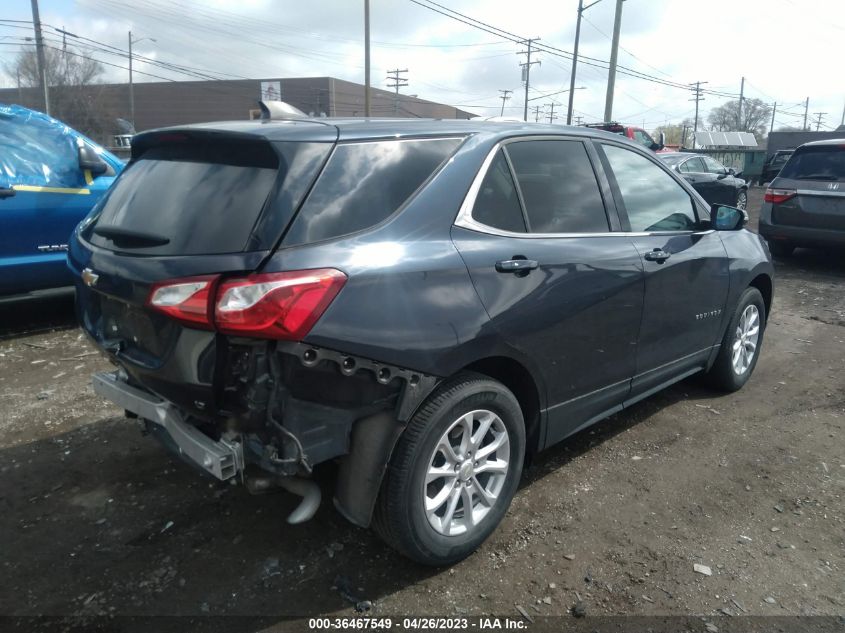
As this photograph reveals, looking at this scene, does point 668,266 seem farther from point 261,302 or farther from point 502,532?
point 261,302

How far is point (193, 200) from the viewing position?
97.7 inches

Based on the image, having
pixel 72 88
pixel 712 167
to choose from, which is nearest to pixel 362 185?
pixel 712 167

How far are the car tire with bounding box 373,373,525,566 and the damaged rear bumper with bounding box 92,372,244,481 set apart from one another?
59cm

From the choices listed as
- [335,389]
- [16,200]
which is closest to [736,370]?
[335,389]

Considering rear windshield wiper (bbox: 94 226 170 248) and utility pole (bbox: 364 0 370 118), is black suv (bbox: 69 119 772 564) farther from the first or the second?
utility pole (bbox: 364 0 370 118)

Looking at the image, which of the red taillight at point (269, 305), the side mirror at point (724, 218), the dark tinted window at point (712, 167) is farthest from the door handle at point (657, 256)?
the dark tinted window at point (712, 167)

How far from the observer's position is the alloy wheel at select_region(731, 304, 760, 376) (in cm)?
467

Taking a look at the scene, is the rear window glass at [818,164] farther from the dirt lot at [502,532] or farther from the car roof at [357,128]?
the car roof at [357,128]

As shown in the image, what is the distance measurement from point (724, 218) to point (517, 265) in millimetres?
2173

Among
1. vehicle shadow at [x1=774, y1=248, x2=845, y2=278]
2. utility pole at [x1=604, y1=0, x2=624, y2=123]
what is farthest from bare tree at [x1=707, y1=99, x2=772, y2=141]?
vehicle shadow at [x1=774, y1=248, x2=845, y2=278]

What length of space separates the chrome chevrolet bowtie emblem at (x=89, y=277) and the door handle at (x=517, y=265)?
→ 1650 mm

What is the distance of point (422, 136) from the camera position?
8.93 ft

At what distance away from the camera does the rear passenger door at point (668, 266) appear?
3617 millimetres

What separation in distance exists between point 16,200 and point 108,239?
11.3 ft
